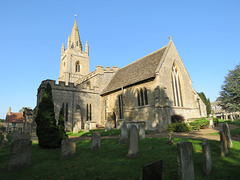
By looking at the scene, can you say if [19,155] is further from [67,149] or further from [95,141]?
[95,141]

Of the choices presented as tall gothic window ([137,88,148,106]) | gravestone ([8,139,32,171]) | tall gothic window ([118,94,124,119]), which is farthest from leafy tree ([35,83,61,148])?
tall gothic window ([118,94,124,119])

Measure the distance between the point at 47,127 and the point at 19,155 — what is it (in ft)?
13.2

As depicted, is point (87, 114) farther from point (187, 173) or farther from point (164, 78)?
point (187, 173)

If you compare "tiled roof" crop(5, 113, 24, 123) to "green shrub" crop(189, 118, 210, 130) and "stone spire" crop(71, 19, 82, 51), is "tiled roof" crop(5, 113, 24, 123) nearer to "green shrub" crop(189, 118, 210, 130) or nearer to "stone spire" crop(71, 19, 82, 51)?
"stone spire" crop(71, 19, 82, 51)

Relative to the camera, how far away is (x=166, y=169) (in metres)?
5.02

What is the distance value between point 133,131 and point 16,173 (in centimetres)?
493

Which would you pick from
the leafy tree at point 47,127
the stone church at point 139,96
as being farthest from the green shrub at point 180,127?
the leafy tree at point 47,127

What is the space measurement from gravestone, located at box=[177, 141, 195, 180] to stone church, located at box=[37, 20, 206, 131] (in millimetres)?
11815

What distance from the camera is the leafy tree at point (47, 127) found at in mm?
9536

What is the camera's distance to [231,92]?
2700 centimetres

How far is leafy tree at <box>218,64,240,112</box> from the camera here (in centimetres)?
2625

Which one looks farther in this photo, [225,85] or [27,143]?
[225,85]

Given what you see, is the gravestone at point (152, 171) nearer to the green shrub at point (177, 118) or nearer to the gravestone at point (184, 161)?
the gravestone at point (184, 161)

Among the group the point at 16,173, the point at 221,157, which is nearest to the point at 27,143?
the point at 16,173
